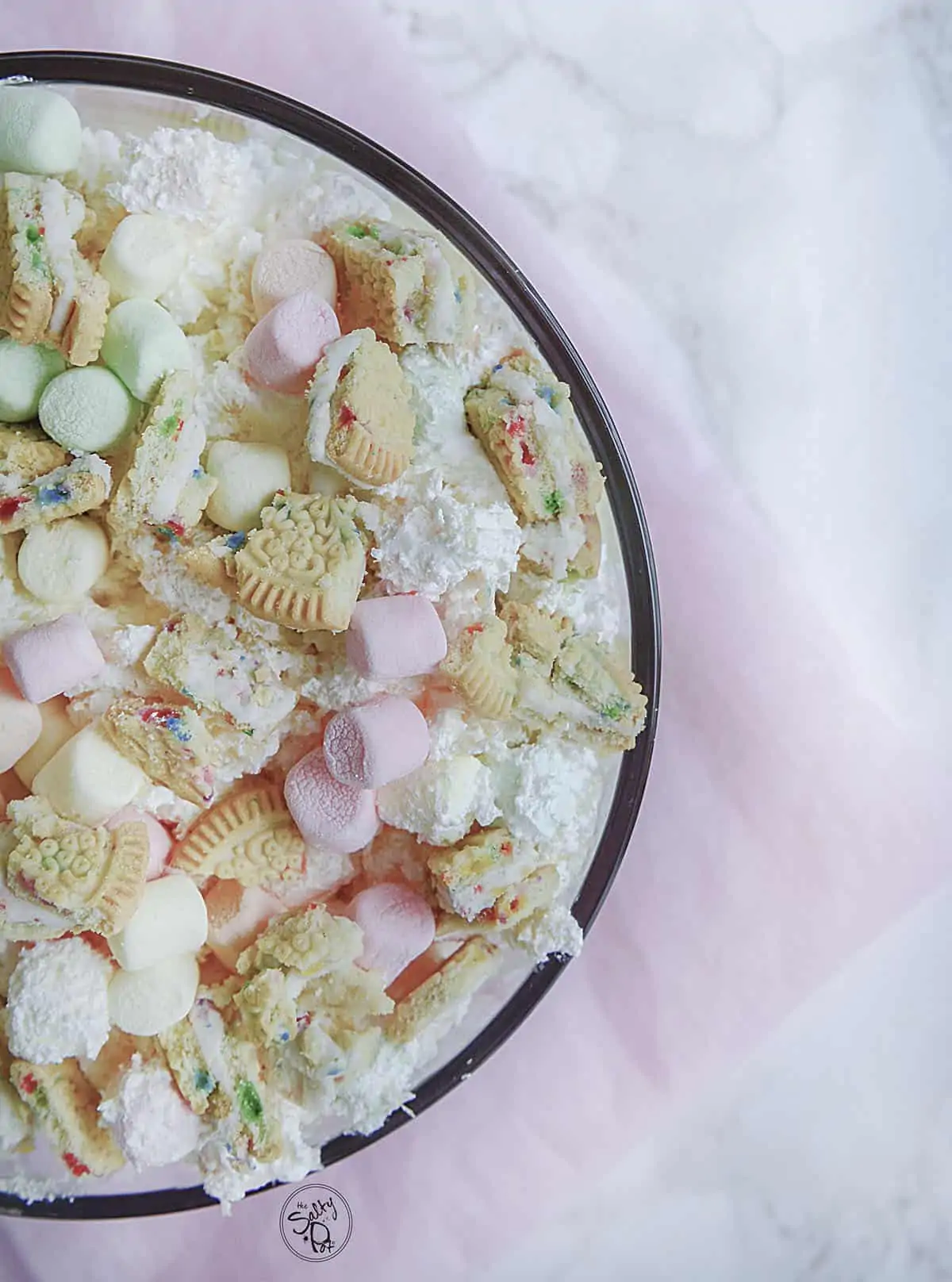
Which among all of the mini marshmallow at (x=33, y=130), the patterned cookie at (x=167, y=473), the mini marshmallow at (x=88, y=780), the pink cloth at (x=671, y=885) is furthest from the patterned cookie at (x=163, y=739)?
the pink cloth at (x=671, y=885)

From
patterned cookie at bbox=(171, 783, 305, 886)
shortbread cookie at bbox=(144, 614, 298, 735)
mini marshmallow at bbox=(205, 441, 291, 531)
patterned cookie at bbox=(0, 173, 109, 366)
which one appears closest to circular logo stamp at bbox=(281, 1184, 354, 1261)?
patterned cookie at bbox=(171, 783, 305, 886)

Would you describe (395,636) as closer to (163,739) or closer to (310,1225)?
(163,739)

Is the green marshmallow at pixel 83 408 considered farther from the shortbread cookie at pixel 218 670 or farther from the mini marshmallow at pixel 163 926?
the mini marshmallow at pixel 163 926

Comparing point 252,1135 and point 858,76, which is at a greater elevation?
point 858,76

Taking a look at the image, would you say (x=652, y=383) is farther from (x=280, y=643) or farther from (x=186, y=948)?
(x=186, y=948)

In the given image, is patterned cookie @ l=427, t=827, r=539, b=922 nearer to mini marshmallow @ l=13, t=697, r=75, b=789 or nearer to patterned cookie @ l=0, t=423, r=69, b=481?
mini marshmallow @ l=13, t=697, r=75, b=789

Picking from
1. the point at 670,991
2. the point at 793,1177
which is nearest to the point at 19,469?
the point at 670,991

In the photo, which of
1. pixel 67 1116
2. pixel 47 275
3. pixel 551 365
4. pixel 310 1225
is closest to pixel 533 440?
pixel 551 365
